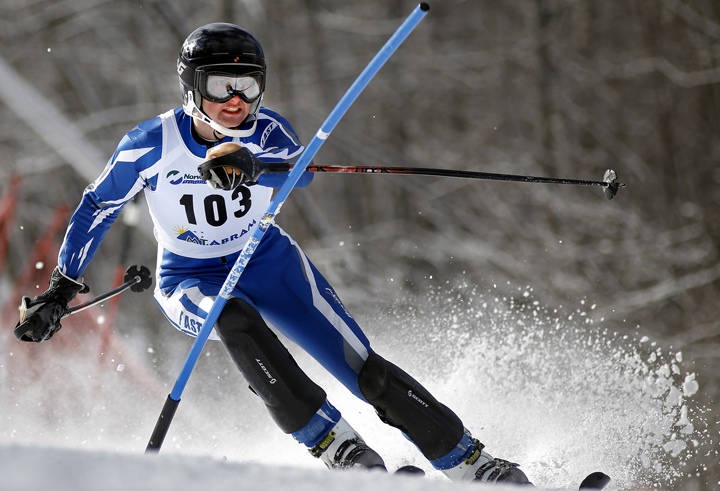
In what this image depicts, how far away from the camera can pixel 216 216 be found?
85.9 inches

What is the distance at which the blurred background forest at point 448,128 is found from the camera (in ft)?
25.1

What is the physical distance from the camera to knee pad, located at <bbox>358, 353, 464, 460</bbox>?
75.1 inches

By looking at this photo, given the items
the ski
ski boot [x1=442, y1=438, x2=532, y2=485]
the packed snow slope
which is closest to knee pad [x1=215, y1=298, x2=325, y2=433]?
the packed snow slope

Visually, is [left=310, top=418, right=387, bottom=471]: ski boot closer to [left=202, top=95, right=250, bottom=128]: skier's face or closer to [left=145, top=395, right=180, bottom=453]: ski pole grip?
[left=145, top=395, right=180, bottom=453]: ski pole grip

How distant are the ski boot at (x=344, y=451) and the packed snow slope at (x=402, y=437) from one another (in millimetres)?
166

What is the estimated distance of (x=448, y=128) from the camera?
8336 millimetres

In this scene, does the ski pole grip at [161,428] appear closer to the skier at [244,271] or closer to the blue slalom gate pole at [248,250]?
the blue slalom gate pole at [248,250]

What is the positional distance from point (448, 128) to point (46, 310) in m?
6.76

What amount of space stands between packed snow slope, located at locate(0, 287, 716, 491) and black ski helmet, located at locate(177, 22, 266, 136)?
1.05 meters

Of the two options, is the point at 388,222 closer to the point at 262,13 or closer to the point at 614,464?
the point at 262,13

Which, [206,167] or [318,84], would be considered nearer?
[206,167]

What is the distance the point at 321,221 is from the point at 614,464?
5.64m

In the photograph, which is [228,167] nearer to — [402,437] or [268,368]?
[268,368]

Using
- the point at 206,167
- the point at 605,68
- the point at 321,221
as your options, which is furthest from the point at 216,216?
the point at 605,68
